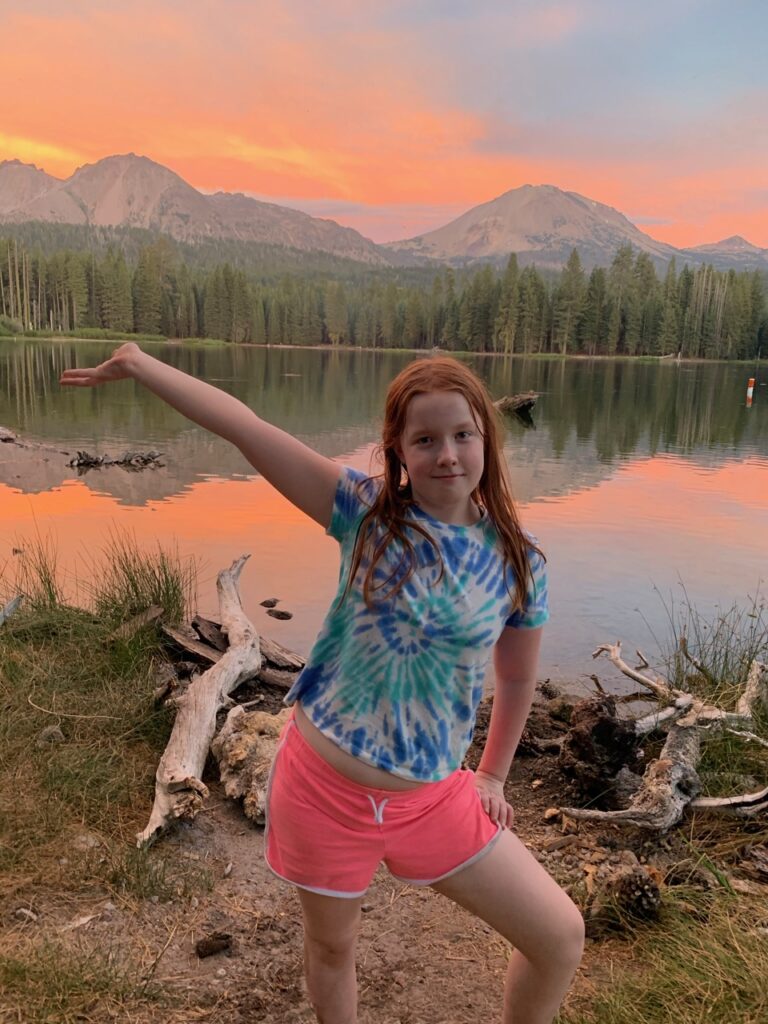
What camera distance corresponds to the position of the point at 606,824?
4102mm

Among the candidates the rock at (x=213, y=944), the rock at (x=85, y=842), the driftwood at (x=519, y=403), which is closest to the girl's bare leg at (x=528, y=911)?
the rock at (x=213, y=944)

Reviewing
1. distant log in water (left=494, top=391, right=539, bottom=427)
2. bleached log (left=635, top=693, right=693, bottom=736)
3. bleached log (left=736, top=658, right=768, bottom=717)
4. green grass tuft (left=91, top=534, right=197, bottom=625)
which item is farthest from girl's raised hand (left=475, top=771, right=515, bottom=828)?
distant log in water (left=494, top=391, right=539, bottom=427)

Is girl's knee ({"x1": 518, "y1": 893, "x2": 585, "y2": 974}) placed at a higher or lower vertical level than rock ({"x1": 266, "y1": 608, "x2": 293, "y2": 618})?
higher

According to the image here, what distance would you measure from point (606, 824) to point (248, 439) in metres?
3.11

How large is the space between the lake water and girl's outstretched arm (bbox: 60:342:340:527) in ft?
3.40

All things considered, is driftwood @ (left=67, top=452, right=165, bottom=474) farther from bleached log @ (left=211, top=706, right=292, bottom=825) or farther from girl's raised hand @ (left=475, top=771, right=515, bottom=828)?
girl's raised hand @ (left=475, top=771, right=515, bottom=828)

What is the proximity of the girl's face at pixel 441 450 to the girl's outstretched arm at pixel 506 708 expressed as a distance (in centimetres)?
38

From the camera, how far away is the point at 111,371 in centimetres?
223

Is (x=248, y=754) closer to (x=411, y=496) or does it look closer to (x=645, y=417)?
(x=411, y=496)

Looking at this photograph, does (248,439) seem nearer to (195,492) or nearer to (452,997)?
(452,997)

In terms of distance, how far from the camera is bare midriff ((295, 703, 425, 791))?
1890 millimetres

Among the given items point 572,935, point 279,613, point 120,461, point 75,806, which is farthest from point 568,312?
point 572,935

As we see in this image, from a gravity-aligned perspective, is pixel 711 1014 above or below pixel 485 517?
below

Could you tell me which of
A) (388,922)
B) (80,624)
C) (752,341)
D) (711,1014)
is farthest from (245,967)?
(752,341)
